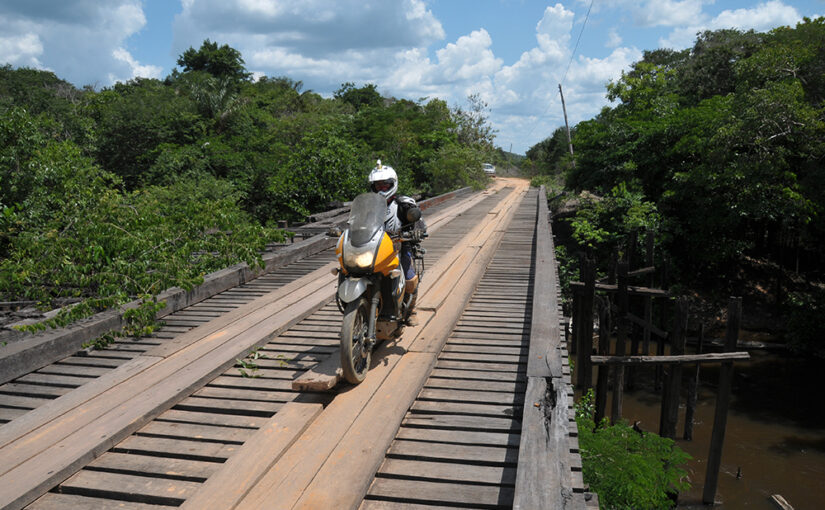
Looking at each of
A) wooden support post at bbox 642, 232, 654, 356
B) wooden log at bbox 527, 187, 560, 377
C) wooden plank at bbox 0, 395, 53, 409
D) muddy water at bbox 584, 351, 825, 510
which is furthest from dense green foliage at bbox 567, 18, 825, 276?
wooden plank at bbox 0, 395, 53, 409

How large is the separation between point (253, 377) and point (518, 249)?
26.8 feet

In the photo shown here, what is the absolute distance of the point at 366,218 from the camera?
4.53 meters

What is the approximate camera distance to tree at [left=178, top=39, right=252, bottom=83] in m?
55.0

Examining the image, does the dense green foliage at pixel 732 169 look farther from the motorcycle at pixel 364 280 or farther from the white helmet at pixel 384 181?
the motorcycle at pixel 364 280

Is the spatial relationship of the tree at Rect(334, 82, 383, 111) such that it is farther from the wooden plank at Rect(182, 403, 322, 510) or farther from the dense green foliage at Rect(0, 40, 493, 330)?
the wooden plank at Rect(182, 403, 322, 510)

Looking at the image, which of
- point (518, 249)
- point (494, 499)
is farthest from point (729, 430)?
point (494, 499)

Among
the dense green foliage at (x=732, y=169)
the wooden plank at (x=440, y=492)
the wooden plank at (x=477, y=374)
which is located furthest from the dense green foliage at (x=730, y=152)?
the wooden plank at (x=440, y=492)

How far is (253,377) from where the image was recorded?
16.1 feet

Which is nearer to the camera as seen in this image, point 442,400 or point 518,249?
point 442,400

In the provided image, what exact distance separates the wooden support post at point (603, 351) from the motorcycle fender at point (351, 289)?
5773 millimetres

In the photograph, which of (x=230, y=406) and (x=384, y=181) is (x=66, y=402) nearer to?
(x=230, y=406)

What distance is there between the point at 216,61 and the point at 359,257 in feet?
185

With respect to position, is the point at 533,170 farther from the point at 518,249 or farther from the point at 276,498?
the point at 276,498

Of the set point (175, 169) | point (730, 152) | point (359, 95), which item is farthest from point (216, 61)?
point (730, 152)
